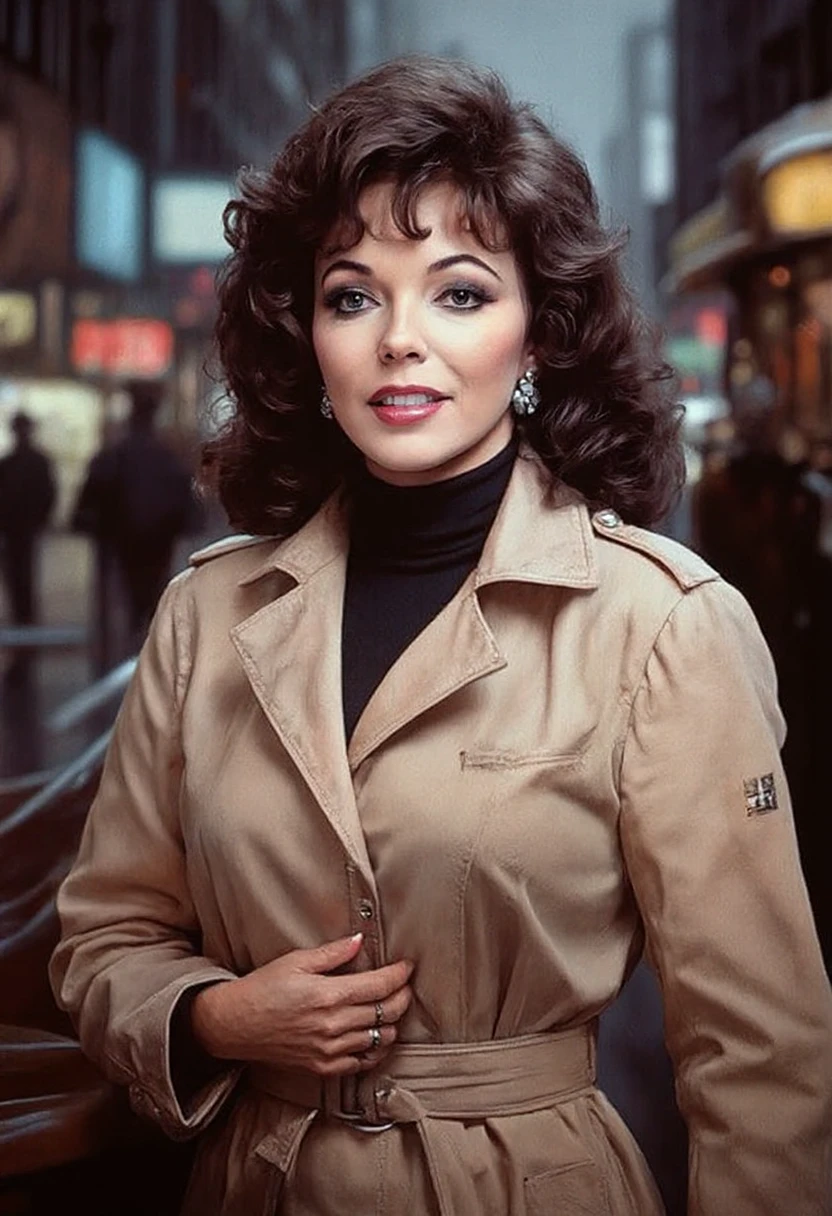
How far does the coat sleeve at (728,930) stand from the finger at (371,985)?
0.23 m

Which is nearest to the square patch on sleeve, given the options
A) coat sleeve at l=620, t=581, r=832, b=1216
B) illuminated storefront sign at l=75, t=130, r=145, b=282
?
coat sleeve at l=620, t=581, r=832, b=1216

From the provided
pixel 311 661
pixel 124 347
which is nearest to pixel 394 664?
pixel 311 661

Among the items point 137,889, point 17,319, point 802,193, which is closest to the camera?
point 137,889

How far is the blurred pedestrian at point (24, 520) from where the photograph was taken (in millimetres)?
4500

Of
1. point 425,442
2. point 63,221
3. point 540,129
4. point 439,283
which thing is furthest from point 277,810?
point 63,221

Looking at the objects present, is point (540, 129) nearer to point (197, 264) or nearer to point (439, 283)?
point (439, 283)

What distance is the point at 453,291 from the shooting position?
1.44 metres

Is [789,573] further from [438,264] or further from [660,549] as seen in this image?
[438,264]

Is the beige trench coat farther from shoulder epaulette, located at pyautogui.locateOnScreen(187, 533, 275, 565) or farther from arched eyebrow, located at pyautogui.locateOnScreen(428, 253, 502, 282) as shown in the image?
arched eyebrow, located at pyautogui.locateOnScreen(428, 253, 502, 282)

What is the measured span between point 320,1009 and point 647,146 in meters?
2.66

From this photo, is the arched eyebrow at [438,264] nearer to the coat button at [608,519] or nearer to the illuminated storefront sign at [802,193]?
the coat button at [608,519]

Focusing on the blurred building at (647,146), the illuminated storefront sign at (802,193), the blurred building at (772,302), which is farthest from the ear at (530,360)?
the illuminated storefront sign at (802,193)

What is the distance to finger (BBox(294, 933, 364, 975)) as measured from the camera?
1430 mm

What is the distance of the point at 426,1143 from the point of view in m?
1.45
